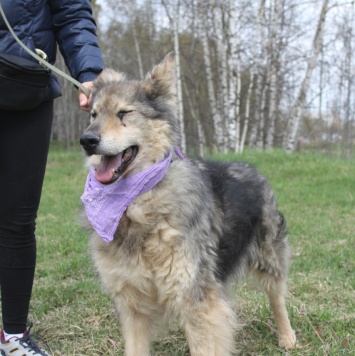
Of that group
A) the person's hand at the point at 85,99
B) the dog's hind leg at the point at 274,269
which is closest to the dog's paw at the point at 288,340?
the dog's hind leg at the point at 274,269

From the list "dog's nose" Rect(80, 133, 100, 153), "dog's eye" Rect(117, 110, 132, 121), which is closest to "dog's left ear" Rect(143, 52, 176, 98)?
"dog's eye" Rect(117, 110, 132, 121)

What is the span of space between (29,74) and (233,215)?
1456mm

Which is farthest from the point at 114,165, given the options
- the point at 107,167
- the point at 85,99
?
the point at 85,99

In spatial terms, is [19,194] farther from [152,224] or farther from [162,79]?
[162,79]

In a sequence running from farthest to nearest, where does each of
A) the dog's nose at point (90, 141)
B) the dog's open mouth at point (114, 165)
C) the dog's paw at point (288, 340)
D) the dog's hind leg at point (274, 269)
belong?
Result: the dog's hind leg at point (274, 269)
the dog's paw at point (288, 340)
the dog's open mouth at point (114, 165)
the dog's nose at point (90, 141)

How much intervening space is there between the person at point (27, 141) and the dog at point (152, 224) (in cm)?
25

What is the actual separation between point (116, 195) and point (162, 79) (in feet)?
2.21

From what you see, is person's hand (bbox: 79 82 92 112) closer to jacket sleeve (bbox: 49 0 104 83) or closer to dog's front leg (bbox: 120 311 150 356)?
jacket sleeve (bbox: 49 0 104 83)

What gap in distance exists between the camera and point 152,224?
2.43 metres

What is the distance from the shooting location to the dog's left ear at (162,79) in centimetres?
250

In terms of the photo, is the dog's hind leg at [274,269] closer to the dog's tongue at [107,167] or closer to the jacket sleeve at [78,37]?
the dog's tongue at [107,167]

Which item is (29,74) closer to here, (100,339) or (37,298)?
(100,339)

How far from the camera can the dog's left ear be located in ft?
8.20

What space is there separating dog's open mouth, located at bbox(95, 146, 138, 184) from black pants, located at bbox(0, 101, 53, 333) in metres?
0.43
